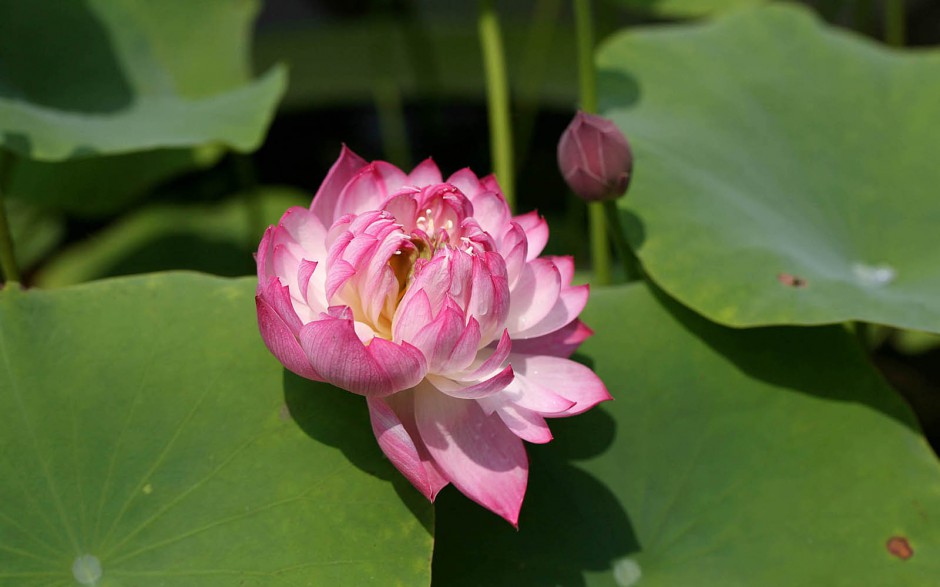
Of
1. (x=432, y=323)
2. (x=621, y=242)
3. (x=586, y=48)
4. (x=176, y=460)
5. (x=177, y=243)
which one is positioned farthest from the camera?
(x=177, y=243)

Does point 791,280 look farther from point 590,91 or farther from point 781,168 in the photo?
point 590,91

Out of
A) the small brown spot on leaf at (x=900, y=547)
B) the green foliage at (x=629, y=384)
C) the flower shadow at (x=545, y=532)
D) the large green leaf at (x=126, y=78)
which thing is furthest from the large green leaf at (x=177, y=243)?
the small brown spot on leaf at (x=900, y=547)

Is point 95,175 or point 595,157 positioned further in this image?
point 95,175

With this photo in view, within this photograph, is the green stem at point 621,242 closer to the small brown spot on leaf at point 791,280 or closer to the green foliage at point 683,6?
the small brown spot on leaf at point 791,280

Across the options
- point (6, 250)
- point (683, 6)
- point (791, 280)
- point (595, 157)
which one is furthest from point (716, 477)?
point (683, 6)

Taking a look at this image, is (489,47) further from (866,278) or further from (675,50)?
(866,278)

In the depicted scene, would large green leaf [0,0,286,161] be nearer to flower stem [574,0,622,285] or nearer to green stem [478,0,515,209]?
green stem [478,0,515,209]
